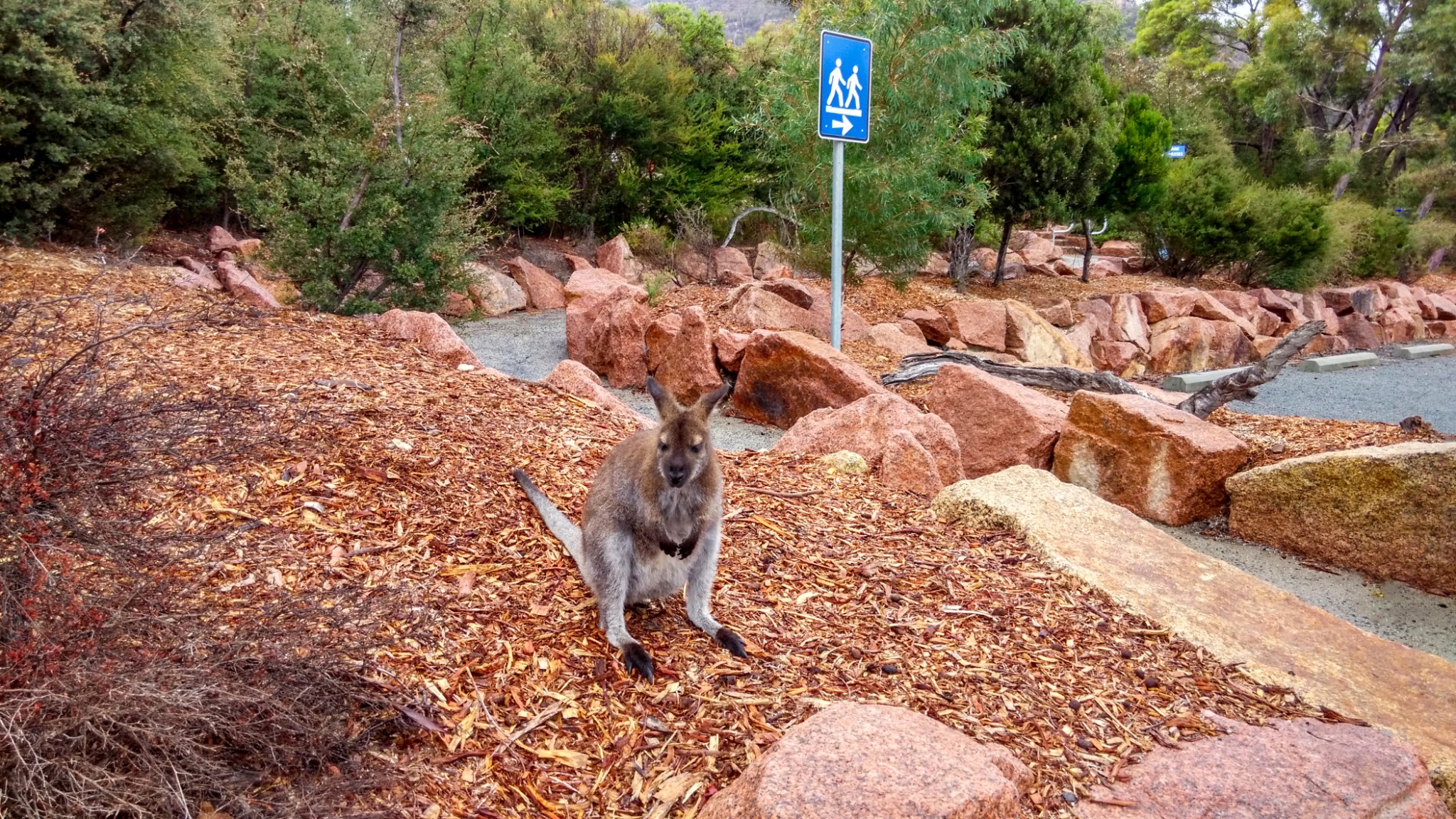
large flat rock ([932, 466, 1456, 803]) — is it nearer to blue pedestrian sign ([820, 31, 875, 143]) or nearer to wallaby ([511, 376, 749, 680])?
wallaby ([511, 376, 749, 680])

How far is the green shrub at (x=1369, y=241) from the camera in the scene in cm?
2567

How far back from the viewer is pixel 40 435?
2.46 metres

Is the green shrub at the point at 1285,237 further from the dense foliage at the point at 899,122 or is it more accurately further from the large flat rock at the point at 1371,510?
the large flat rock at the point at 1371,510

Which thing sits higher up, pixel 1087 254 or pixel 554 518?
pixel 554 518

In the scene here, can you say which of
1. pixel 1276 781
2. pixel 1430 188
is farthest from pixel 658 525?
pixel 1430 188

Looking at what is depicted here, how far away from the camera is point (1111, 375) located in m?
9.99

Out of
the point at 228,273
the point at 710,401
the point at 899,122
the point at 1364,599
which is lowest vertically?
the point at 1364,599

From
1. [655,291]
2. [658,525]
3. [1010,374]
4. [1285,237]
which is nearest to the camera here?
[658,525]

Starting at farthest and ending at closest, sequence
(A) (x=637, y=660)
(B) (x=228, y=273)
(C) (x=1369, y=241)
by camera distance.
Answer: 1. (C) (x=1369, y=241)
2. (B) (x=228, y=273)
3. (A) (x=637, y=660)

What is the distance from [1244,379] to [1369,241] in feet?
76.9

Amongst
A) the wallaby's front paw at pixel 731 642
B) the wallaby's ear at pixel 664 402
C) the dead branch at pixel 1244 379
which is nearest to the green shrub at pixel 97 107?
the wallaby's ear at pixel 664 402

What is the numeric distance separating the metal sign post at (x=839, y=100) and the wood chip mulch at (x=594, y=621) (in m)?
5.18

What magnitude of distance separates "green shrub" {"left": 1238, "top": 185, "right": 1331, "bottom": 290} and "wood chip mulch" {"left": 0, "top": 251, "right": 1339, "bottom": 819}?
70.7 ft

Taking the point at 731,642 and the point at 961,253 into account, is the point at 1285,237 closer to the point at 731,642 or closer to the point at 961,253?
the point at 961,253
